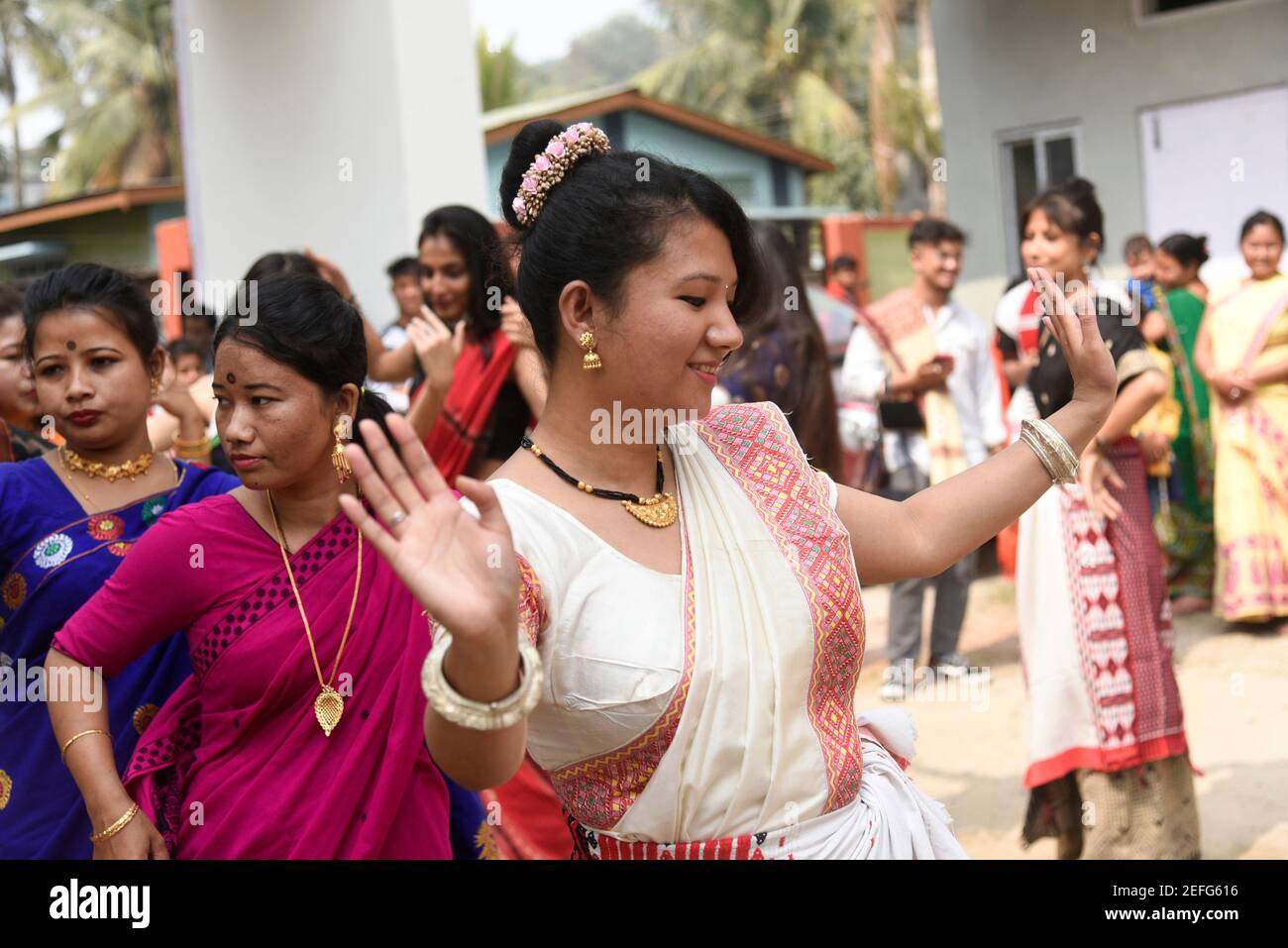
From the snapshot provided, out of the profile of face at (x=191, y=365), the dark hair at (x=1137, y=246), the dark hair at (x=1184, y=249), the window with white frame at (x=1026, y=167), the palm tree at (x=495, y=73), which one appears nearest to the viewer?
the profile of face at (x=191, y=365)

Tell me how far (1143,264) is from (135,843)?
7.91m

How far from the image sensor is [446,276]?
437 centimetres

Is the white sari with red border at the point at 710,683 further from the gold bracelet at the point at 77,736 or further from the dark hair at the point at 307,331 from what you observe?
the gold bracelet at the point at 77,736

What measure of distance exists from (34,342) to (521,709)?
1745 millimetres

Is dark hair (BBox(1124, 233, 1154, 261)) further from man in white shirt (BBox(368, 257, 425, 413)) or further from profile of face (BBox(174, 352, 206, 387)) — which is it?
profile of face (BBox(174, 352, 206, 387))

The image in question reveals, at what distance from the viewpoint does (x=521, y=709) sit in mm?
1534

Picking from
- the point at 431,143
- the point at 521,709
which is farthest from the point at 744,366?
the point at 521,709

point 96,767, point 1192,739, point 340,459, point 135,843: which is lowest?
point 1192,739

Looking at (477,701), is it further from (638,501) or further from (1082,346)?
(1082,346)

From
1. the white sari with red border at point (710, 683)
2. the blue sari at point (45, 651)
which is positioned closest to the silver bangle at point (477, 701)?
the white sari with red border at point (710, 683)

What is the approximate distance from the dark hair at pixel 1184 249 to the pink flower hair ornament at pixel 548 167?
6754 mm

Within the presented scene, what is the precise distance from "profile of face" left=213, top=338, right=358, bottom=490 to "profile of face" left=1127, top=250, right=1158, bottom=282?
7289 millimetres

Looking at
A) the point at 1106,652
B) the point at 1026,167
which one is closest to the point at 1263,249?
the point at 1106,652

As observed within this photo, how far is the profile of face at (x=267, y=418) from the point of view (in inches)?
92.7
